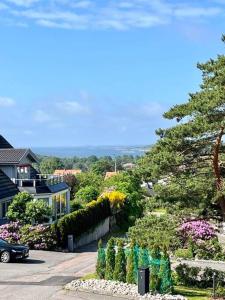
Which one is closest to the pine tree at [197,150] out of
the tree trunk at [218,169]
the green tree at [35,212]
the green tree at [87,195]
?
the tree trunk at [218,169]

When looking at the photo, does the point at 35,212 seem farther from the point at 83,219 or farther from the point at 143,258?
the point at 143,258

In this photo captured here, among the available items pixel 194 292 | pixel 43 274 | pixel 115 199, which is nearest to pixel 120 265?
pixel 194 292

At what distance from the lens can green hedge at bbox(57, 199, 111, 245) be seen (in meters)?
37.0

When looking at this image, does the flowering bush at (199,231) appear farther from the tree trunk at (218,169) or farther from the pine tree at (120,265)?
the tree trunk at (218,169)

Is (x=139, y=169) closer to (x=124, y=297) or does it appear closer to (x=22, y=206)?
(x=124, y=297)

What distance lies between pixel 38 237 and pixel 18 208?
12.4 feet

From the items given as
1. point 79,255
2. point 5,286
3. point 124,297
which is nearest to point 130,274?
point 124,297

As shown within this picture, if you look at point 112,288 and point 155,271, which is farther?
point 112,288

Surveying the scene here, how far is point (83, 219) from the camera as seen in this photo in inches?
1624

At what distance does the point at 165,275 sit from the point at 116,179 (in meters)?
40.4

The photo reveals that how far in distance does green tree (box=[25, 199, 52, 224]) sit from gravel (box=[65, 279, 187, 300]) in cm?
1466

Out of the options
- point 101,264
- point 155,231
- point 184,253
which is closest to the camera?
point 155,231

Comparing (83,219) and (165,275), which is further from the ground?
(83,219)

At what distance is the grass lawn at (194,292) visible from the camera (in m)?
21.0
